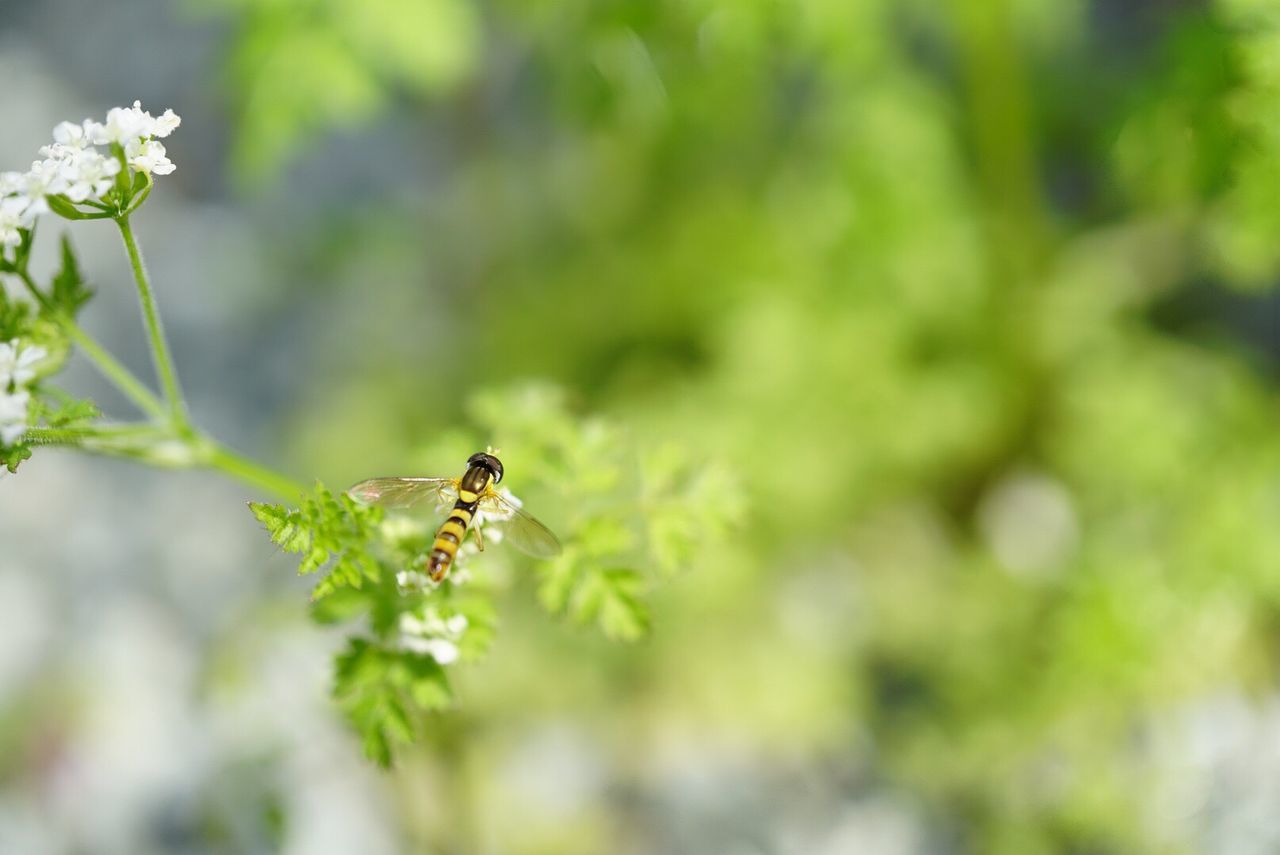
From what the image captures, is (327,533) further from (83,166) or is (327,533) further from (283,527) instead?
(83,166)

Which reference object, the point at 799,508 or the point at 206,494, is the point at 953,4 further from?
the point at 206,494

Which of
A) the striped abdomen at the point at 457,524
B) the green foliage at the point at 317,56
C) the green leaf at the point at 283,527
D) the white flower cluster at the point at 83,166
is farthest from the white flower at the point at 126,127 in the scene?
the green foliage at the point at 317,56

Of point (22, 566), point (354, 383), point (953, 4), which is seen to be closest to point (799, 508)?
point (953, 4)

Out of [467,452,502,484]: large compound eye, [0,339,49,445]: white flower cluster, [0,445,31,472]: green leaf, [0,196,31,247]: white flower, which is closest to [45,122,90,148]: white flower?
[0,196,31,247]: white flower

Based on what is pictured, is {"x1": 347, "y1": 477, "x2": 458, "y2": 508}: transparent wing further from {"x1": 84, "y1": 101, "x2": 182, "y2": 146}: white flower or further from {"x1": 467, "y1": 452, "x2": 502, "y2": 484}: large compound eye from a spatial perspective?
{"x1": 84, "y1": 101, "x2": 182, "y2": 146}: white flower

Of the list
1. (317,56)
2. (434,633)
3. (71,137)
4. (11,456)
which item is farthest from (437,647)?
(317,56)

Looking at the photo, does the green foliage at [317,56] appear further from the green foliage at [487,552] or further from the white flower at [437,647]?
the white flower at [437,647]
